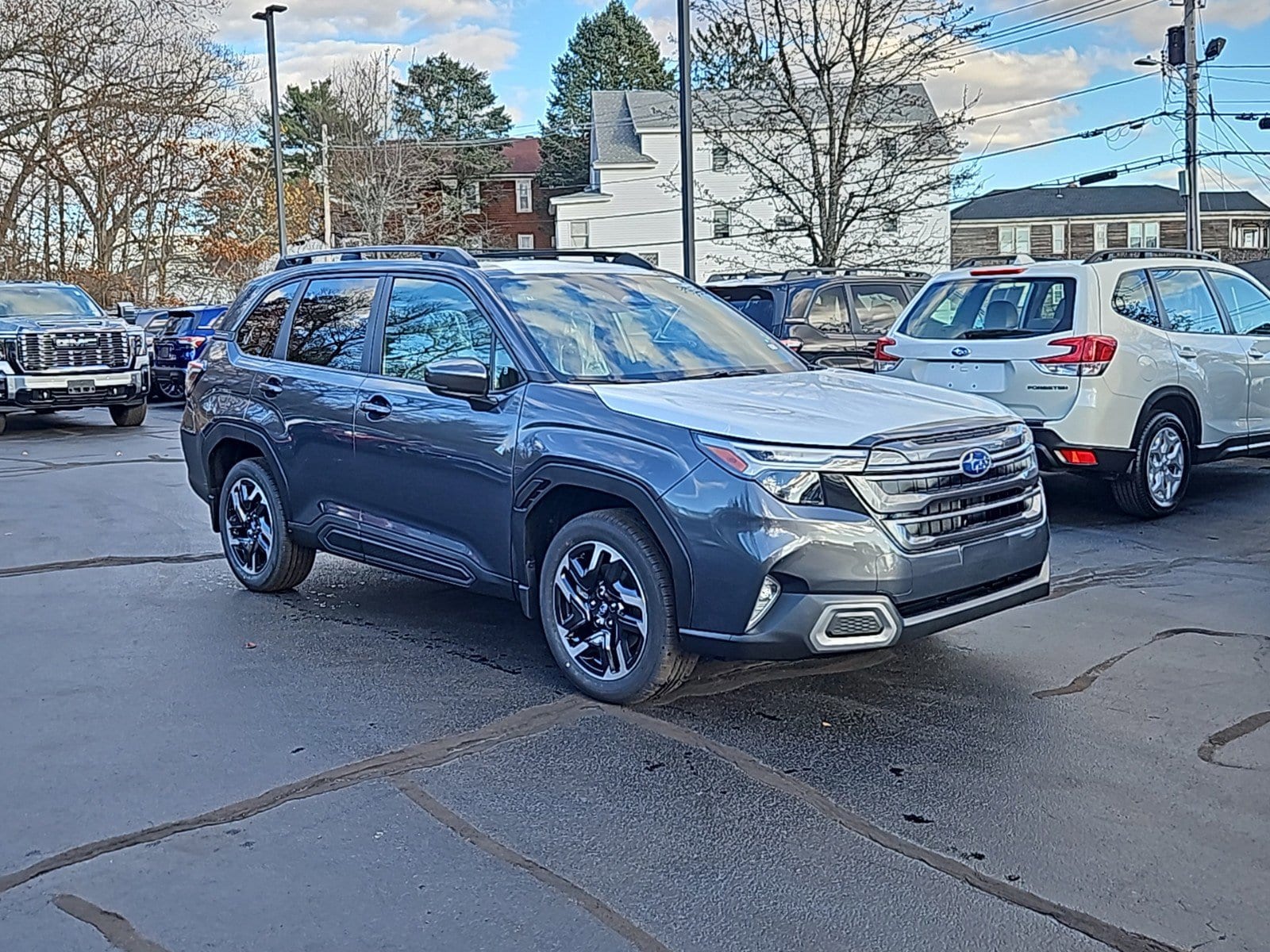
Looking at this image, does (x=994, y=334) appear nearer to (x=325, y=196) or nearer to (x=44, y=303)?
(x=44, y=303)

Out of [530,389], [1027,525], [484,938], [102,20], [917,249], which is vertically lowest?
[484,938]

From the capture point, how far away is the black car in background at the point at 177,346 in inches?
815

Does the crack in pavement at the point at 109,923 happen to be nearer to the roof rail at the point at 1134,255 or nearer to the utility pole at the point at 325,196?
the roof rail at the point at 1134,255

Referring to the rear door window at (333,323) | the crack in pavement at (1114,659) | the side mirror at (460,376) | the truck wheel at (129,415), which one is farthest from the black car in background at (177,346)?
the crack in pavement at (1114,659)

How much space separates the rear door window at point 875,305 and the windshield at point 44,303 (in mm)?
10774

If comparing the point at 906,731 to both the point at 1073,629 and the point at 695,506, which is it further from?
the point at 1073,629

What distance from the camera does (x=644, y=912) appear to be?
339 centimetres

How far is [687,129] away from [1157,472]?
704 centimetres

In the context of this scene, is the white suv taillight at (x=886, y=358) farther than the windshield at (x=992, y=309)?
Yes

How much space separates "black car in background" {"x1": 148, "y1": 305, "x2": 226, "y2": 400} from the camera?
2070 cm

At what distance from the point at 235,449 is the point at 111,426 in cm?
1164

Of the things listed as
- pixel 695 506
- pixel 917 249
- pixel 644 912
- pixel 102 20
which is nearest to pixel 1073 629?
pixel 695 506

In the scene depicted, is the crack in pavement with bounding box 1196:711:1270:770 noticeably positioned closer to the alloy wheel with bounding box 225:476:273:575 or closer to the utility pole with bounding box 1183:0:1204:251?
the alloy wheel with bounding box 225:476:273:575

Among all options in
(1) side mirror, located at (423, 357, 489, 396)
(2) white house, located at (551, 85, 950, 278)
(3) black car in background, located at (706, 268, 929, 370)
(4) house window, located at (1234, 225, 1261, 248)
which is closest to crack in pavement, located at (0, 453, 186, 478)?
(3) black car in background, located at (706, 268, 929, 370)
